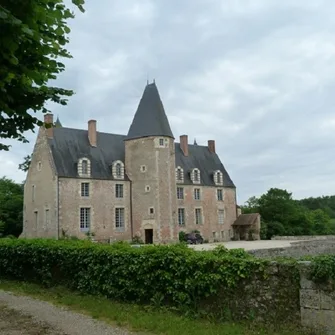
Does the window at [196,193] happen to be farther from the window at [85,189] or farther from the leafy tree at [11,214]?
the leafy tree at [11,214]

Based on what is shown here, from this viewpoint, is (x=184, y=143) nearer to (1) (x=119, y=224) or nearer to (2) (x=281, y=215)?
(1) (x=119, y=224)

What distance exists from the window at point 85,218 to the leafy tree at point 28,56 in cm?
2483

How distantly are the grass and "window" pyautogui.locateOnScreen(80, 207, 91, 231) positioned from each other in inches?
870

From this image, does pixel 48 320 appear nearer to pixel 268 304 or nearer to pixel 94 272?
pixel 94 272

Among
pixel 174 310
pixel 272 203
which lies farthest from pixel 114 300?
pixel 272 203

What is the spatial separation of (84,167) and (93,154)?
1.92 m

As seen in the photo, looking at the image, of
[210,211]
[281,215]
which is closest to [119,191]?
[210,211]

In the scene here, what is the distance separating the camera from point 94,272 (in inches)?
352

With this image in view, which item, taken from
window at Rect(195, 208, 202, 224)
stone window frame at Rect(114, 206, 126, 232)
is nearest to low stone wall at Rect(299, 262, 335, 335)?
stone window frame at Rect(114, 206, 126, 232)

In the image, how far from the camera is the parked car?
3484 centimetres

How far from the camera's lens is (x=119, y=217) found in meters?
33.2

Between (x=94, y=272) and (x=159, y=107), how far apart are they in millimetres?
25778

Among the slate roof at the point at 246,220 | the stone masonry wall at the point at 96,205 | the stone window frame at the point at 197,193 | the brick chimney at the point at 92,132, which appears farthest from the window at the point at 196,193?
the brick chimney at the point at 92,132

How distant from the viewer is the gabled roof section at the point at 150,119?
33094mm
